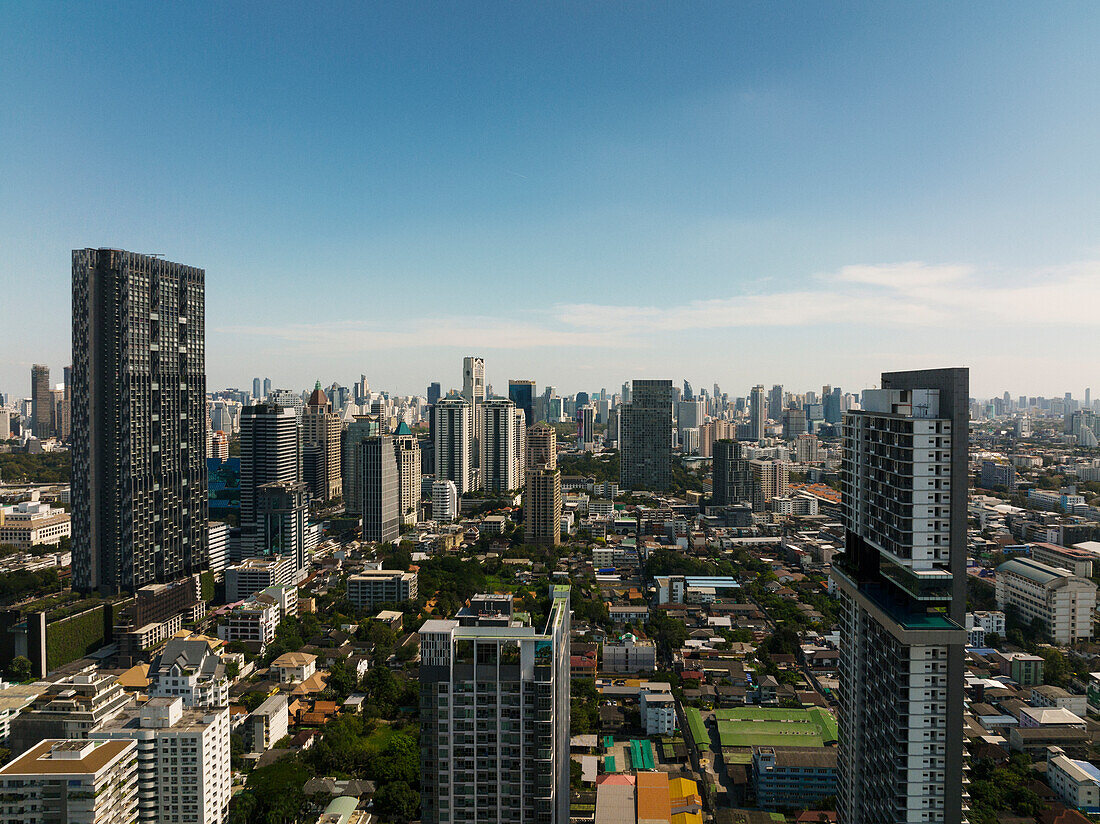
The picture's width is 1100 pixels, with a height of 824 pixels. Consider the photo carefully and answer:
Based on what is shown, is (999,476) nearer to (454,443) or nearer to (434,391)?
(454,443)

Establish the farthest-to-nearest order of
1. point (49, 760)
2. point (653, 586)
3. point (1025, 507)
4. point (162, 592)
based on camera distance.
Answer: point (1025, 507) < point (653, 586) < point (162, 592) < point (49, 760)

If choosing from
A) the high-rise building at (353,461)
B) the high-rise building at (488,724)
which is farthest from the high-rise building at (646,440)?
the high-rise building at (488,724)

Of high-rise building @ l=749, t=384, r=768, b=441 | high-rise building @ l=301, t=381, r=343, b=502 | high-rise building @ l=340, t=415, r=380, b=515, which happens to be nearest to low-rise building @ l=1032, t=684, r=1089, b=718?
high-rise building @ l=340, t=415, r=380, b=515

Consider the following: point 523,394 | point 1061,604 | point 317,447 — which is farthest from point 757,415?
point 1061,604

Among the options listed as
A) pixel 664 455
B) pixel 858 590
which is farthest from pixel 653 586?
pixel 664 455

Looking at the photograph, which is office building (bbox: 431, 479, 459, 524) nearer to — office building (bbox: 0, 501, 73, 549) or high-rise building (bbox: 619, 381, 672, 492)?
high-rise building (bbox: 619, 381, 672, 492)

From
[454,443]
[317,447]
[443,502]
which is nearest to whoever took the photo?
[443,502]

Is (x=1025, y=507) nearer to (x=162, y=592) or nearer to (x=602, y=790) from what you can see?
(x=602, y=790)
